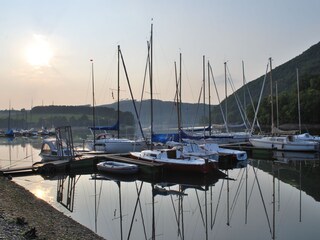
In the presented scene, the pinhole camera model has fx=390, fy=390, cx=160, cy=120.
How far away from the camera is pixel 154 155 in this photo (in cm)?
3728

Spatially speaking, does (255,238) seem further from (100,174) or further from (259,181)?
(100,174)

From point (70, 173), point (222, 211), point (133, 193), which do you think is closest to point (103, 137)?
point (70, 173)

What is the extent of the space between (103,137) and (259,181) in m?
31.4

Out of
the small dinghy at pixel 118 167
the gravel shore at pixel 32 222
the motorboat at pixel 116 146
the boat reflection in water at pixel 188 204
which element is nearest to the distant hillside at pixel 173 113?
the motorboat at pixel 116 146

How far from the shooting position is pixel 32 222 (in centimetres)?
1692

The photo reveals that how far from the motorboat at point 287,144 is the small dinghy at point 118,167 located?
27.5m

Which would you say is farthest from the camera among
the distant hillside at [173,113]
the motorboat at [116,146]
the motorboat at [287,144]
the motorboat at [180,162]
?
the distant hillside at [173,113]

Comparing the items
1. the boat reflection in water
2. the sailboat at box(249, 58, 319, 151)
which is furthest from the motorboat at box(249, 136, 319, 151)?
the boat reflection in water

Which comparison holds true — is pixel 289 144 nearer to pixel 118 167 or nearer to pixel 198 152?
pixel 198 152

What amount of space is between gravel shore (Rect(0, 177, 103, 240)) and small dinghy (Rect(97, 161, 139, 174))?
11.9 metres

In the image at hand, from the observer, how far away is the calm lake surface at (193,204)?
18688mm

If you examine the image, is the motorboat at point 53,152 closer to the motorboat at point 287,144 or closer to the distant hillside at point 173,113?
the distant hillside at point 173,113

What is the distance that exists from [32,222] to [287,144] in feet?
145

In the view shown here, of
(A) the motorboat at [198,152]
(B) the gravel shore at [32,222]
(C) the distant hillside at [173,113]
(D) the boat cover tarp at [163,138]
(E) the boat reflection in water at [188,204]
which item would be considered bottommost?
(E) the boat reflection in water at [188,204]
